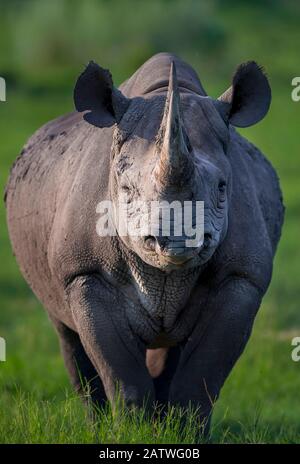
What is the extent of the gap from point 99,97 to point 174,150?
108 cm

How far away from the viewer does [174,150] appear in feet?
23.6

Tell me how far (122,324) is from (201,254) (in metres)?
0.89

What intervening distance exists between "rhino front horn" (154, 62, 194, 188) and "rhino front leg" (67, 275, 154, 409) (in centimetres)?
111

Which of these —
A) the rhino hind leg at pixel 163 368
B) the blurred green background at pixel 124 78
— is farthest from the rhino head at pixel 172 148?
the rhino hind leg at pixel 163 368

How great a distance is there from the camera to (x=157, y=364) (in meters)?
9.70

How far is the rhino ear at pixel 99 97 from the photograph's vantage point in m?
8.12

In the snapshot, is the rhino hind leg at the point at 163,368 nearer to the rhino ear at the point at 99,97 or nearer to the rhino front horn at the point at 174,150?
the rhino ear at the point at 99,97

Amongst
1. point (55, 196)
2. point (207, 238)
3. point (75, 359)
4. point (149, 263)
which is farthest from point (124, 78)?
point (207, 238)

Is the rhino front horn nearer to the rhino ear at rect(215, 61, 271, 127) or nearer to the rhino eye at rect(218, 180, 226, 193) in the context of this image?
the rhino eye at rect(218, 180, 226, 193)

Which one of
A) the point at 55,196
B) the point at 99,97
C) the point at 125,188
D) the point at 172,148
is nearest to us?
the point at 172,148

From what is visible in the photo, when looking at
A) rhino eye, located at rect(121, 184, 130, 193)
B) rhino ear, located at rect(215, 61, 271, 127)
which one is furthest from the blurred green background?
rhino ear, located at rect(215, 61, 271, 127)

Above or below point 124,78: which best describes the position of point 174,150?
below

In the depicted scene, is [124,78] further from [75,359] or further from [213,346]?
[213,346]

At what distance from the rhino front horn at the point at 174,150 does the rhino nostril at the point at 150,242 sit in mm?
249
